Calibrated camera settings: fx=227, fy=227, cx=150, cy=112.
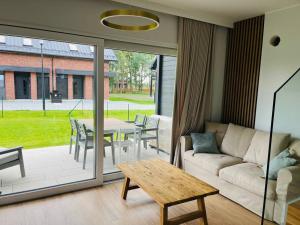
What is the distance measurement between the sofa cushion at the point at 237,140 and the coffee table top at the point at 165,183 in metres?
1.28

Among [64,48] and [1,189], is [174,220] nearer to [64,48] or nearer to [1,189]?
[1,189]

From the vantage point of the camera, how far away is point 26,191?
2.96 m

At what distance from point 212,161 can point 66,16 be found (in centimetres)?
281

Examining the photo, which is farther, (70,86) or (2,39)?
(70,86)

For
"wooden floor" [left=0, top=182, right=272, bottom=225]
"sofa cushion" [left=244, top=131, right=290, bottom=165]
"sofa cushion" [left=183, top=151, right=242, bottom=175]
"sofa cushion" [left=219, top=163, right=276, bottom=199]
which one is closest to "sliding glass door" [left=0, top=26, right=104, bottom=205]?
"wooden floor" [left=0, top=182, right=272, bottom=225]

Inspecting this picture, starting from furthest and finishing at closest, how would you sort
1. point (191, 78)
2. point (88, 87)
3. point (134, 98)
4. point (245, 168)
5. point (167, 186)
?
point (191, 78), point (134, 98), point (88, 87), point (245, 168), point (167, 186)

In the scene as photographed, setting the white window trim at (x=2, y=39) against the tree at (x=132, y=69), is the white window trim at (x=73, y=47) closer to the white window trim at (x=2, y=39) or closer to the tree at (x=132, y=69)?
the tree at (x=132, y=69)

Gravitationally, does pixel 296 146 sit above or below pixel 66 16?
below

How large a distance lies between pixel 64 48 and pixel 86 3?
2.18 ft

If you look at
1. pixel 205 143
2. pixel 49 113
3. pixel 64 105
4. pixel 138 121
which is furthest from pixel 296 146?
pixel 49 113

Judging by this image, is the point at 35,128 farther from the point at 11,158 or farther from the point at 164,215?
the point at 164,215

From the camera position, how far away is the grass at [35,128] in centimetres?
297

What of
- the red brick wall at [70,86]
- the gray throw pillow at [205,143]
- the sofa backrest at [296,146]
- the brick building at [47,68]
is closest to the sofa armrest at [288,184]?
the sofa backrest at [296,146]

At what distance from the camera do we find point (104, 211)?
274cm
